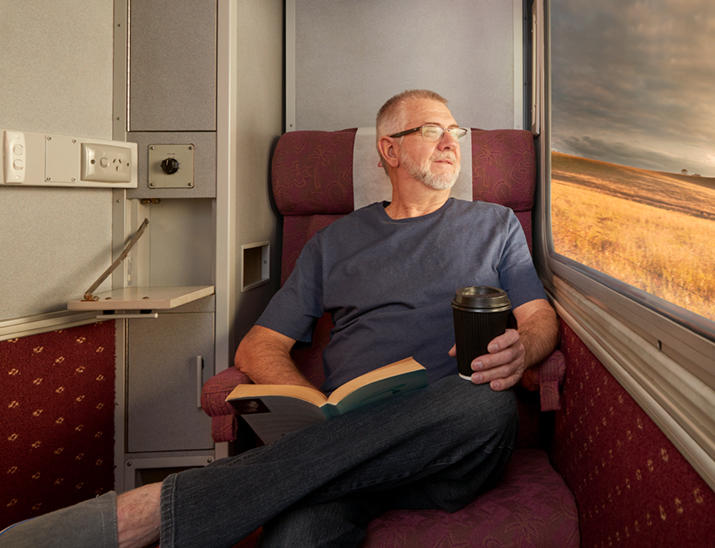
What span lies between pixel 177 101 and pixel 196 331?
791mm

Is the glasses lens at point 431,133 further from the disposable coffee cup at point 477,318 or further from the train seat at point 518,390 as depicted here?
the disposable coffee cup at point 477,318

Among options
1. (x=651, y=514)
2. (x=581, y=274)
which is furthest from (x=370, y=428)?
(x=581, y=274)

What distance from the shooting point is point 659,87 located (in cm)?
84

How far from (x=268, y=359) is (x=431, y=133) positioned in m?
0.93

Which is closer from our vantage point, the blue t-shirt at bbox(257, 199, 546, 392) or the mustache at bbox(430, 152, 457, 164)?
the blue t-shirt at bbox(257, 199, 546, 392)

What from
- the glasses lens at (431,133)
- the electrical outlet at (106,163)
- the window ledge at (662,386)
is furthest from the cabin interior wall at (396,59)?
the window ledge at (662,386)

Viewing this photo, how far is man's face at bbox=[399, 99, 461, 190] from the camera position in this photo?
1.70m

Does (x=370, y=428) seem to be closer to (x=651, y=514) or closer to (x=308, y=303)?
(x=651, y=514)

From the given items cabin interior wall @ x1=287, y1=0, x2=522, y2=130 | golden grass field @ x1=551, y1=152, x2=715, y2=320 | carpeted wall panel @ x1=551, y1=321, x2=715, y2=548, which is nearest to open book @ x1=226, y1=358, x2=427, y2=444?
carpeted wall panel @ x1=551, y1=321, x2=715, y2=548

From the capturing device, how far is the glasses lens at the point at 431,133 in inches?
68.2

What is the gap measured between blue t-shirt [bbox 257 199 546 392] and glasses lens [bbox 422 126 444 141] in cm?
22

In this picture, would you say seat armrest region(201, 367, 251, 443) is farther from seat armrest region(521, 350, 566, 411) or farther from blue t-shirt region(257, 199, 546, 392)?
seat armrest region(521, 350, 566, 411)

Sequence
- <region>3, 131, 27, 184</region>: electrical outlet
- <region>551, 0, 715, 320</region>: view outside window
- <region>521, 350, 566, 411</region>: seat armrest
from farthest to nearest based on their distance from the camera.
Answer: <region>3, 131, 27, 184</region>: electrical outlet, <region>521, 350, 566, 411</region>: seat armrest, <region>551, 0, 715, 320</region>: view outside window

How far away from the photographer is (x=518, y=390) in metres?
1.52
